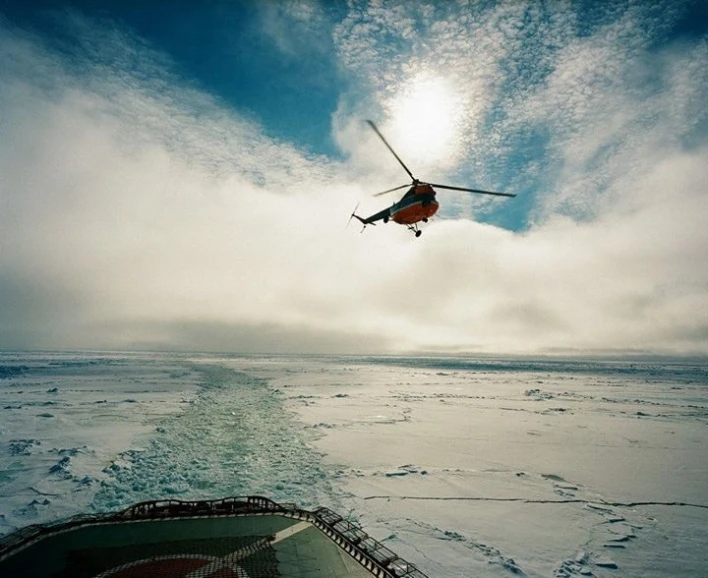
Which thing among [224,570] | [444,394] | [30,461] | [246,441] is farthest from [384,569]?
[444,394]

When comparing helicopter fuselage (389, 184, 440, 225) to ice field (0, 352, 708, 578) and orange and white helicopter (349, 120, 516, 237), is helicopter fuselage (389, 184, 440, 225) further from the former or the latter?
ice field (0, 352, 708, 578)

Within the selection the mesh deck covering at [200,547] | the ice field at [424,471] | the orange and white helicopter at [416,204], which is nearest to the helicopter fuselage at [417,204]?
the orange and white helicopter at [416,204]

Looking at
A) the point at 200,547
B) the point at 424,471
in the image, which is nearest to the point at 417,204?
the point at 424,471

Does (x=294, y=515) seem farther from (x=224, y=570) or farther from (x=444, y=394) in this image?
(x=444, y=394)

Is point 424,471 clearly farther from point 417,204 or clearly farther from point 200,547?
point 417,204

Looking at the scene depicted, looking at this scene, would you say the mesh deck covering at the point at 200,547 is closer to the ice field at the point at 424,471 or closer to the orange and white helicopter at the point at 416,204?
the ice field at the point at 424,471

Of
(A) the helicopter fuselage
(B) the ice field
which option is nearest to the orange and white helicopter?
(A) the helicopter fuselage
